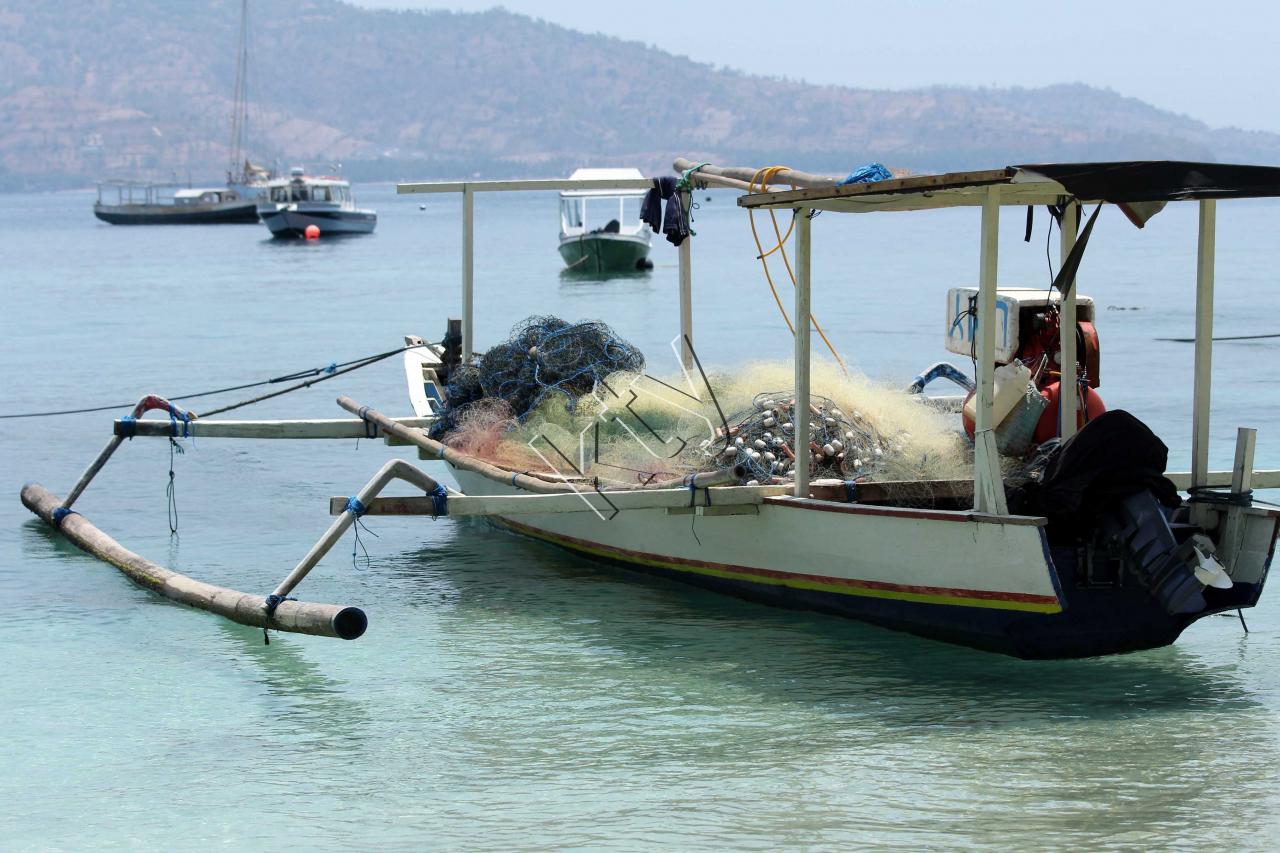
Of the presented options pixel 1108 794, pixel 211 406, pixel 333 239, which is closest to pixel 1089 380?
pixel 1108 794

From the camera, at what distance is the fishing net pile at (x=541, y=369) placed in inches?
430

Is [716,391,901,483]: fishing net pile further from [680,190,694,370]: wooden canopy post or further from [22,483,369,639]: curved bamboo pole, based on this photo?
[22,483,369,639]: curved bamboo pole

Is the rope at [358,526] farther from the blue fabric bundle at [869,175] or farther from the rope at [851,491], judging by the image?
the blue fabric bundle at [869,175]

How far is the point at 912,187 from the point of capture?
7270mm

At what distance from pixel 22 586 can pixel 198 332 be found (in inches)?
853

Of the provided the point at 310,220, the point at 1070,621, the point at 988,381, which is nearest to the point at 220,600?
the point at 988,381

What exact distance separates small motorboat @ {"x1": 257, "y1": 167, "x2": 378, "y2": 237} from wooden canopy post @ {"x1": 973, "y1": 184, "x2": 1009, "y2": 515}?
219 ft

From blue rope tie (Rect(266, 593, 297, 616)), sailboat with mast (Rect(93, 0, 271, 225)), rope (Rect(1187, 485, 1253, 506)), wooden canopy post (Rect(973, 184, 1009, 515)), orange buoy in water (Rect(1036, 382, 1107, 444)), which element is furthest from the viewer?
sailboat with mast (Rect(93, 0, 271, 225))

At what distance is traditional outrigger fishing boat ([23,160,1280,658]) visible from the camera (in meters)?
7.36

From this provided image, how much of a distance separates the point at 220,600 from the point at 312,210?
65.3 meters

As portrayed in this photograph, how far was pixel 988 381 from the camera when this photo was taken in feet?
24.2

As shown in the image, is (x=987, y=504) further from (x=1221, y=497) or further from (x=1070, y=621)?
(x=1221, y=497)

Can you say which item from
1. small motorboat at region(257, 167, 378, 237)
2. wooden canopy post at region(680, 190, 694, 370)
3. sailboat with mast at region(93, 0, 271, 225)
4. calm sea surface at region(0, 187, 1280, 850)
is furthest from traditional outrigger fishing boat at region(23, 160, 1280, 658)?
sailboat with mast at region(93, 0, 271, 225)

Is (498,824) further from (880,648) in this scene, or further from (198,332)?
A: (198,332)
